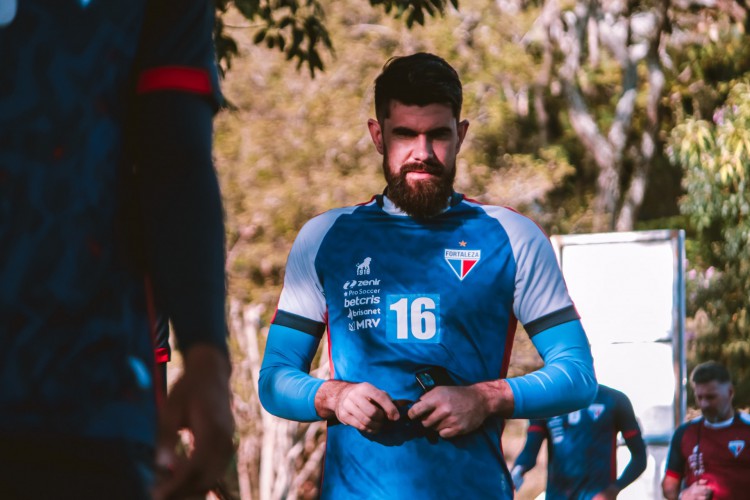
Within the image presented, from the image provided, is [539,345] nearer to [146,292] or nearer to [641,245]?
[146,292]

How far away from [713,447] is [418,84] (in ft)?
24.0

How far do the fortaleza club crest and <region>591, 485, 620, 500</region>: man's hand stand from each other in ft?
17.2

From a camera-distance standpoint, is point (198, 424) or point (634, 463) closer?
point (198, 424)

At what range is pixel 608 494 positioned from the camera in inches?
358

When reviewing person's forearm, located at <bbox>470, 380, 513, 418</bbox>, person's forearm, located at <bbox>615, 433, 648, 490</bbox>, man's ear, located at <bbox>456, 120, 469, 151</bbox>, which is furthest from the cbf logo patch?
person's forearm, located at <bbox>470, 380, 513, 418</bbox>

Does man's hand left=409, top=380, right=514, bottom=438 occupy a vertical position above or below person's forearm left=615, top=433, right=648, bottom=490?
above

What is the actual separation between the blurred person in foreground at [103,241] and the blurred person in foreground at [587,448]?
26.2 feet

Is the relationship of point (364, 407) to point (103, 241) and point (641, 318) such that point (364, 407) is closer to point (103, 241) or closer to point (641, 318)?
point (103, 241)

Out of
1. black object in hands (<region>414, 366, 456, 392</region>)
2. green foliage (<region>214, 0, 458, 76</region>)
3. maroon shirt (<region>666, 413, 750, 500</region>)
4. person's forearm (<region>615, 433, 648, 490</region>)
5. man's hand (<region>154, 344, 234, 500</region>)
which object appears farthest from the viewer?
maroon shirt (<region>666, 413, 750, 500</region>)

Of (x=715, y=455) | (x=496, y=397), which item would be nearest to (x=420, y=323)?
(x=496, y=397)

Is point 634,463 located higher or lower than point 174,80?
lower

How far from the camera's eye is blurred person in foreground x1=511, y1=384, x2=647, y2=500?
31.0 ft

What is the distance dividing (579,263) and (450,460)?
7.83 m

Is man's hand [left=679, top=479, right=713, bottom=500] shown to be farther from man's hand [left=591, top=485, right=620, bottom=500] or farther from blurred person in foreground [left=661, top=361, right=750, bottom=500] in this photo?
man's hand [left=591, top=485, right=620, bottom=500]
